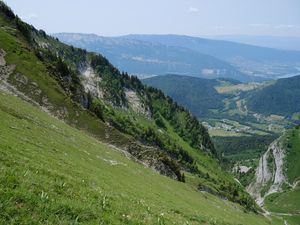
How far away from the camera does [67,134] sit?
173ft

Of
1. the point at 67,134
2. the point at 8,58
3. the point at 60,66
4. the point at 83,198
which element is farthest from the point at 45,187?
the point at 60,66

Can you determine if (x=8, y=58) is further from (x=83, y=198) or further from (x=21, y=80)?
(x=83, y=198)

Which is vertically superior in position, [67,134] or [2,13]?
[2,13]

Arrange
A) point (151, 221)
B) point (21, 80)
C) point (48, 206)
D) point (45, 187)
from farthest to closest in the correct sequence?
1. point (21, 80)
2. point (151, 221)
3. point (45, 187)
4. point (48, 206)

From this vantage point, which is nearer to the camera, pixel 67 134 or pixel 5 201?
pixel 5 201

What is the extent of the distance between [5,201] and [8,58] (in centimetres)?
6813

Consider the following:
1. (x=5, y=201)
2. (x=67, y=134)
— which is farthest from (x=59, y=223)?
(x=67, y=134)

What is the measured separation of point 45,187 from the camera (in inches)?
649

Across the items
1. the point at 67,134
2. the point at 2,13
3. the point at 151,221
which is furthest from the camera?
the point at 2,13

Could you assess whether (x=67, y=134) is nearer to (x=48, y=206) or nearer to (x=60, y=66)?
(x=48, y=206)

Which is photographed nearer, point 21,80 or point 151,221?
point 151,221

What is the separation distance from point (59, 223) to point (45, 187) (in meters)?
3.31

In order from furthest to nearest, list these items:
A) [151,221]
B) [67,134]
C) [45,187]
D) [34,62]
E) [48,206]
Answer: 1. [34,62]
2. [67,134]
3. [151,221]
4. [45,187]
5. [48,206]

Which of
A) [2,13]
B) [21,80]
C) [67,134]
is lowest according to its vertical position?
[67,134]
